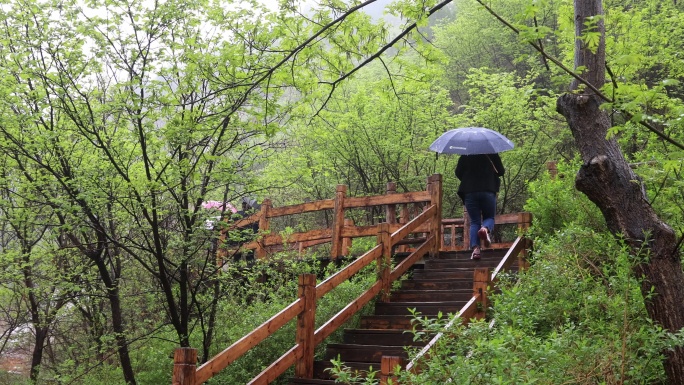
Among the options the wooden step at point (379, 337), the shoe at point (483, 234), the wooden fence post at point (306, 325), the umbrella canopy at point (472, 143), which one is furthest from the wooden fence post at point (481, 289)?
the umbrella canopy at point (472, 143)

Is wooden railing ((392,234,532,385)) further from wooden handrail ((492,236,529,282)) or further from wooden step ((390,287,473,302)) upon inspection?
wooden step ((390,287,473,302))

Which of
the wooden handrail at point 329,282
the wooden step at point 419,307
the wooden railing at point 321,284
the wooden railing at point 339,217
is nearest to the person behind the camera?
the wooden railing at point 321,284

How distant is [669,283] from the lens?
541 centimetres

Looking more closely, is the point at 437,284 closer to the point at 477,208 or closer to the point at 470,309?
the point at 477,208

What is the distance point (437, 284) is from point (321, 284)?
2.16 meters

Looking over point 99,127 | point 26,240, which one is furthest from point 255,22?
point 26,240

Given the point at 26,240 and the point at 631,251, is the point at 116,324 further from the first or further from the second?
the point at 631,251

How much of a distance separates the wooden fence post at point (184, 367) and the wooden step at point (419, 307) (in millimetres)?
3337

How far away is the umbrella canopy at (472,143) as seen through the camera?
9.87 metres

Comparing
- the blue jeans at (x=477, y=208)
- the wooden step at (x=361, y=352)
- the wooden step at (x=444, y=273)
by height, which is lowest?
the wooden step at (x=361, y=352)

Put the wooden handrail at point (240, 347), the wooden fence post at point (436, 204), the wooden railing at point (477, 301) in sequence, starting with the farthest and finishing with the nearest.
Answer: the wooden fence post at point (436, 204)
the wooden handrail at point (240, 347)
the wooden railing at point (477, 301)

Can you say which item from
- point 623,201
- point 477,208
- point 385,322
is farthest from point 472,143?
point 623,201

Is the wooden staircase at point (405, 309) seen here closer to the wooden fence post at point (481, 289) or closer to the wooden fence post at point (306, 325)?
the wooden fence post at point (306, 325)

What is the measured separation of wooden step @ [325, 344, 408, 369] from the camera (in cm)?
771
